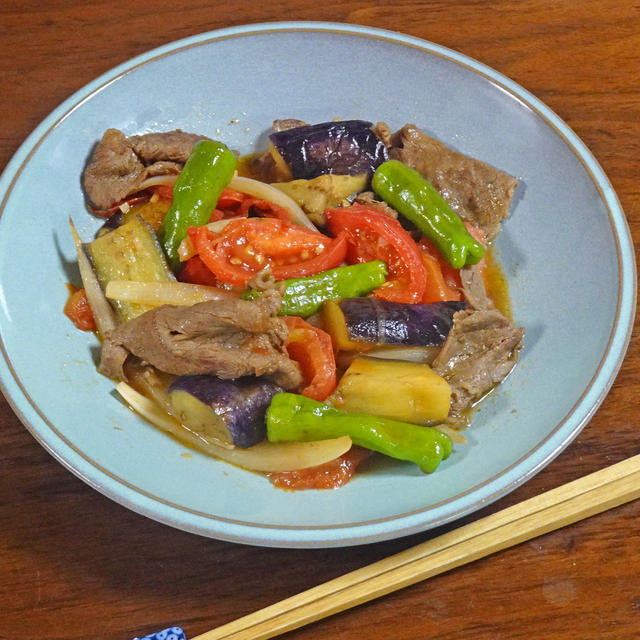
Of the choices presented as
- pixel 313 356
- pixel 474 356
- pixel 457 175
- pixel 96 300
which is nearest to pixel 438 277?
pixel 474 356

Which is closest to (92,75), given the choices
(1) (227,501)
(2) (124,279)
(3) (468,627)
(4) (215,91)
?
(4) (215,91)

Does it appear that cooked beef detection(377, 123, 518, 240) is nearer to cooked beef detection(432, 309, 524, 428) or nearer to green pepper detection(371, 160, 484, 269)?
green pepper detection(371, 160, 484, 269)

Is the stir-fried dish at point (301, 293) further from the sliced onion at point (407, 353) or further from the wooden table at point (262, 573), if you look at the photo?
the wooden table at point (262, 573)

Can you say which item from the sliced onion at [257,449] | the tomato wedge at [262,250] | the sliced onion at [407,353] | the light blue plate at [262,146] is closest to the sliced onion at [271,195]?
the tomato wedge at [262,250]

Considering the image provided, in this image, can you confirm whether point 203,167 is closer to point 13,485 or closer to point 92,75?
point 92,75

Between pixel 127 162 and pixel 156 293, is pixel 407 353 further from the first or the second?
pixel 127 162
